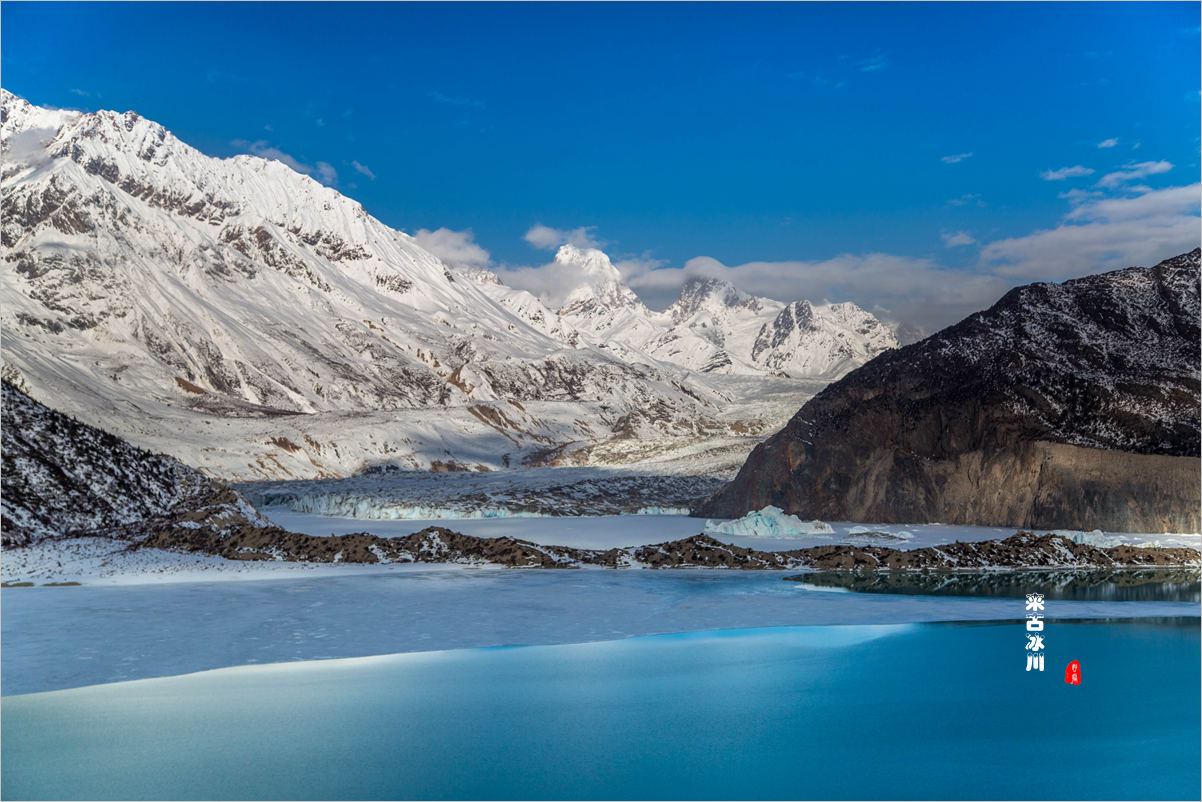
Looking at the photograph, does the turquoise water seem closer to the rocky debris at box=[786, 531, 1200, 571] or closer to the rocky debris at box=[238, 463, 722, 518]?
the rocky debris at box=[786, 531, 1200, 571]

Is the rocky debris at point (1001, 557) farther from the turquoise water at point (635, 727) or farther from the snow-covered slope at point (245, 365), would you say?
the snow-covered slope at point (245, 365)

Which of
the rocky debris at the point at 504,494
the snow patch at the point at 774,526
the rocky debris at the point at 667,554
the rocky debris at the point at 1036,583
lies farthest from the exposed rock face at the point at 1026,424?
the rocky debris at the point at 504,494

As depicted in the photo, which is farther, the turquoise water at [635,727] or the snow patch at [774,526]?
the snow patch at [774,526]

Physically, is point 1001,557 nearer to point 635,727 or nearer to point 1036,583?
point 1036,583

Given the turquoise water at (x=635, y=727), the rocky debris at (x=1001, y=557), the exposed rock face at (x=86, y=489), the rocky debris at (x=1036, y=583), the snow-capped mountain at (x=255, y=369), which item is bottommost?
the turquoise water at (x=635, y=727)

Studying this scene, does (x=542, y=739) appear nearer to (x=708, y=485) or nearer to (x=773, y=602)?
(x=773, y=602)

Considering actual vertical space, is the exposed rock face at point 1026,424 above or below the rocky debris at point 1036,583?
above

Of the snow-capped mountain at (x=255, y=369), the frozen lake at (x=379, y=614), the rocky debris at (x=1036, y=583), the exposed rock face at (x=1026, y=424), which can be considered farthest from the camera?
the snow-capped mountain at (x=255, y=369)
